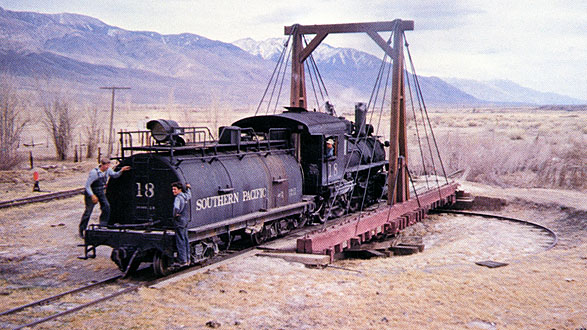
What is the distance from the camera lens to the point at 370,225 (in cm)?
1791

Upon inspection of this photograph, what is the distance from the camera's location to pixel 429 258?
1652 centimetres

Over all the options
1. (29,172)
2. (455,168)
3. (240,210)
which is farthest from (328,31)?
(29,172)

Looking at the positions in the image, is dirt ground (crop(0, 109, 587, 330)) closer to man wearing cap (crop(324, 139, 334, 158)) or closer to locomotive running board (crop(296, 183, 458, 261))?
locomotive running board (crop(296, 183, 458, 261))

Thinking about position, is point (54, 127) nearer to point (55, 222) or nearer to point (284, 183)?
point (55, 222)

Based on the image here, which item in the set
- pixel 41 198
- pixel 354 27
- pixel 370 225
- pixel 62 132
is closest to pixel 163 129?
pixel 370 225

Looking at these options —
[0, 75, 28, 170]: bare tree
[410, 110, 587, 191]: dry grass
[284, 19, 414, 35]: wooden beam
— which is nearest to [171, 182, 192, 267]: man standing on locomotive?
[284, 19, 414, 35]: wooden beam

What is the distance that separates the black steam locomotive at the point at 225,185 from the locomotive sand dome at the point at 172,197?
0.02 m

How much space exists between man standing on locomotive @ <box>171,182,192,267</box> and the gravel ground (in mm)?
549

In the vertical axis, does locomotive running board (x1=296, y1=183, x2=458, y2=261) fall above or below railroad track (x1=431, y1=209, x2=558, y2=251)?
above

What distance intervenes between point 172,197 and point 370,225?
719 cm

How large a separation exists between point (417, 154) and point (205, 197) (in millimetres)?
29569

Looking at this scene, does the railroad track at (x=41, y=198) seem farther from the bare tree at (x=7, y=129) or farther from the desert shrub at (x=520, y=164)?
the desert shrub at (x=520, y=164)

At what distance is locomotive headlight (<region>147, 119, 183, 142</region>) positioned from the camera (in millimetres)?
13328

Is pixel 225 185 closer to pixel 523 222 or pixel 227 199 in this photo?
pixel 227 199
